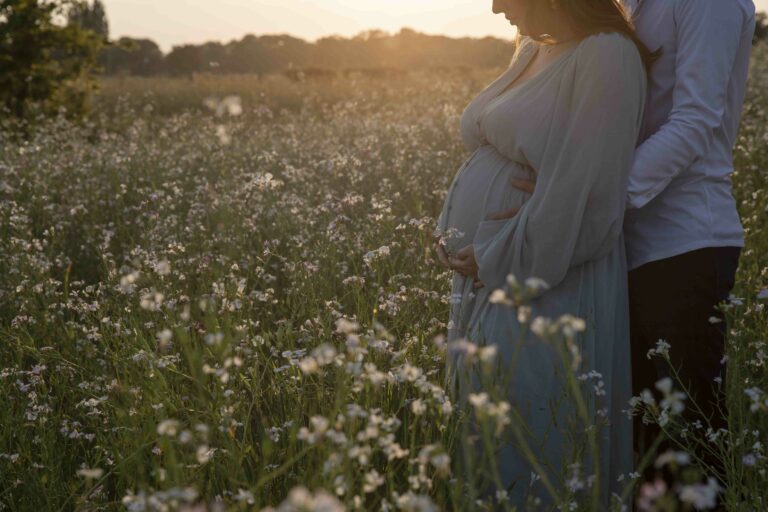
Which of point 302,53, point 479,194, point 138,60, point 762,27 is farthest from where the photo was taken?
point 138,60

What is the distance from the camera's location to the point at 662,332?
2.66 m

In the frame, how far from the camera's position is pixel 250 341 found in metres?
3.04

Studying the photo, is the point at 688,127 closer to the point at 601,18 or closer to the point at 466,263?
the point at 601,18

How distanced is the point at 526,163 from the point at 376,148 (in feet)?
17.5

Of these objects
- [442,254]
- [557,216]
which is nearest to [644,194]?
[557,216]

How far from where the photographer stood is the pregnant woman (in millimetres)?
2480

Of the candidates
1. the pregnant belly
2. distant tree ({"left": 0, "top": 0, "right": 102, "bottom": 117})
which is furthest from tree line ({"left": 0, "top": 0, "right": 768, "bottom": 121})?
the pregnant belly

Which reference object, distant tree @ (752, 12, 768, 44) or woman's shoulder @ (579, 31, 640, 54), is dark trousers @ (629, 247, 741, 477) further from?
distant tree @ (752, 12, 768, 44)

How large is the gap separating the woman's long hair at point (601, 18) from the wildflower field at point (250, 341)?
889 millimetres

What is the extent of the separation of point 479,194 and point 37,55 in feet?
36.5

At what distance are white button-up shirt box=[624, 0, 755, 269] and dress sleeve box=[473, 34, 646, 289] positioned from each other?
96mm

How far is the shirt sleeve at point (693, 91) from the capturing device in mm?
2418

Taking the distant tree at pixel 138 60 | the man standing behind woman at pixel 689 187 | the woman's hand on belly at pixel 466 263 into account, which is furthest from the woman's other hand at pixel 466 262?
the distant tree at pixel 138 60

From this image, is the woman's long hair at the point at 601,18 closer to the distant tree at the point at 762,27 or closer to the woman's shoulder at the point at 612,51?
the woman's shoulder at the point at 612,51
